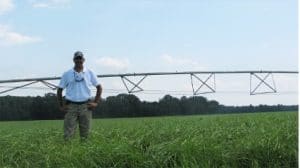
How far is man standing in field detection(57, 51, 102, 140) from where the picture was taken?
32.8 feet

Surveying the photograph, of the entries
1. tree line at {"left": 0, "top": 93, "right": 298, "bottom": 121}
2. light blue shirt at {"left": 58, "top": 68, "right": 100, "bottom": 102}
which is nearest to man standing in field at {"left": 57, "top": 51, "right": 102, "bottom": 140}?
light blue shirt at {"left": 58, "top": 68, "right": 100, "bottom": 102}

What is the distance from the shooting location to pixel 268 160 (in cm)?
709

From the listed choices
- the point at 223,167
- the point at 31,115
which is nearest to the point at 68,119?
the point at 223,167

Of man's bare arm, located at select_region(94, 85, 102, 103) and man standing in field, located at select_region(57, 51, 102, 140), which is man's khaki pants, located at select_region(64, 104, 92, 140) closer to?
man standing in field, located at select_region(57, 51, 102, 140)

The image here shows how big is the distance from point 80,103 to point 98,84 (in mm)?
465

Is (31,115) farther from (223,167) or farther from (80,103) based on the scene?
(223,167)

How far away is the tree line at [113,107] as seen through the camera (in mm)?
33062

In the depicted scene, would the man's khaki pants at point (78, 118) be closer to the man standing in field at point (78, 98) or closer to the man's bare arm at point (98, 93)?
the man standing in field at point (78, 98)

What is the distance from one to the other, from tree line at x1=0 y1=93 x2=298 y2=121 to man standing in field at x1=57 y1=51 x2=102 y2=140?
22.2 m

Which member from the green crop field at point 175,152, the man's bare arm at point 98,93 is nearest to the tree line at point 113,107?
the man's bare arm at point 98,93

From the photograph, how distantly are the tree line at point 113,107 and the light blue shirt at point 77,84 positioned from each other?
2220 cm

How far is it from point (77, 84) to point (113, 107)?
2367 cm

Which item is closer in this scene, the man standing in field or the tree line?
the man standing in field

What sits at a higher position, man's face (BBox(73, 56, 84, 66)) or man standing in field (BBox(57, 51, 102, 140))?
man's face (BBox(73, 56, 84, 66))
